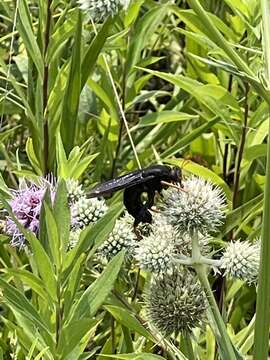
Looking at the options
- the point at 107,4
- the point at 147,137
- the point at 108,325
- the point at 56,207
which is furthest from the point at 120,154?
→ the point at 56,207

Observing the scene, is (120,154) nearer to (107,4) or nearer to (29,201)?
(107,4)

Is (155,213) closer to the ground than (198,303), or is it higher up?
higher up

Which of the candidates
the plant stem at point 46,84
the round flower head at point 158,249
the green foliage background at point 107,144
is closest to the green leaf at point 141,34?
the green foliage background at point 107,144

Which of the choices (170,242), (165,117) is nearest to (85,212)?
(170,242)

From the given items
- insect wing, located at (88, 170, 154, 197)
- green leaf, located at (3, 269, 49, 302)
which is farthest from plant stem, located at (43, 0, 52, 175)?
green leaf, located at (3, 269, 49, 302)

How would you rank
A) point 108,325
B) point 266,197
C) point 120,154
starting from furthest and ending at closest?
point 120,154 → point 108,325 → point 266,197
